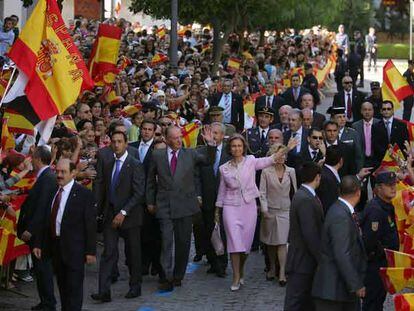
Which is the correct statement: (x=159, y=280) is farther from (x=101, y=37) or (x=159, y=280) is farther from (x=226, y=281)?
(x=101, y=37)

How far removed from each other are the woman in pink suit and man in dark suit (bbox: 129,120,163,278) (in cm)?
89

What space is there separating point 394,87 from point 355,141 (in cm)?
342

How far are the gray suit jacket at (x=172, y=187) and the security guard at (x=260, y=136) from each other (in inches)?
85.8

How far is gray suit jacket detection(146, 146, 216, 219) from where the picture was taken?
45.9ft

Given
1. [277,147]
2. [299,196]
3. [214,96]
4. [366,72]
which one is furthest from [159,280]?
[366,72]

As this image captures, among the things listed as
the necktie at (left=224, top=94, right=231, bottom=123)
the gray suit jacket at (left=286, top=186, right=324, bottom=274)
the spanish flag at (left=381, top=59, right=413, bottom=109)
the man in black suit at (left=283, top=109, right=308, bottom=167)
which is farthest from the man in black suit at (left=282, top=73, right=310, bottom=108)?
the gray suit jacket at (left=286, top=186, right=324, bottom=274)

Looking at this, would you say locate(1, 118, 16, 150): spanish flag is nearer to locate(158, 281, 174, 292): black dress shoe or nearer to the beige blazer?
locate(158, 281, 174, 292): black dress shoe

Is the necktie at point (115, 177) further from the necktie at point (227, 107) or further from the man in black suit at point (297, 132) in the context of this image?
the necktie at point (227, 107)

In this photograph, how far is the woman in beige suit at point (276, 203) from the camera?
46.9ft

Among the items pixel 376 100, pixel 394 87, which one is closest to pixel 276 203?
pixel 394 87

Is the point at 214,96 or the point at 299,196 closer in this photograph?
the point at 299,196

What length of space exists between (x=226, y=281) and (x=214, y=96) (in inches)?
334

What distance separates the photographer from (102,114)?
1847cm

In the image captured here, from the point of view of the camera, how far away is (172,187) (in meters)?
14.0
